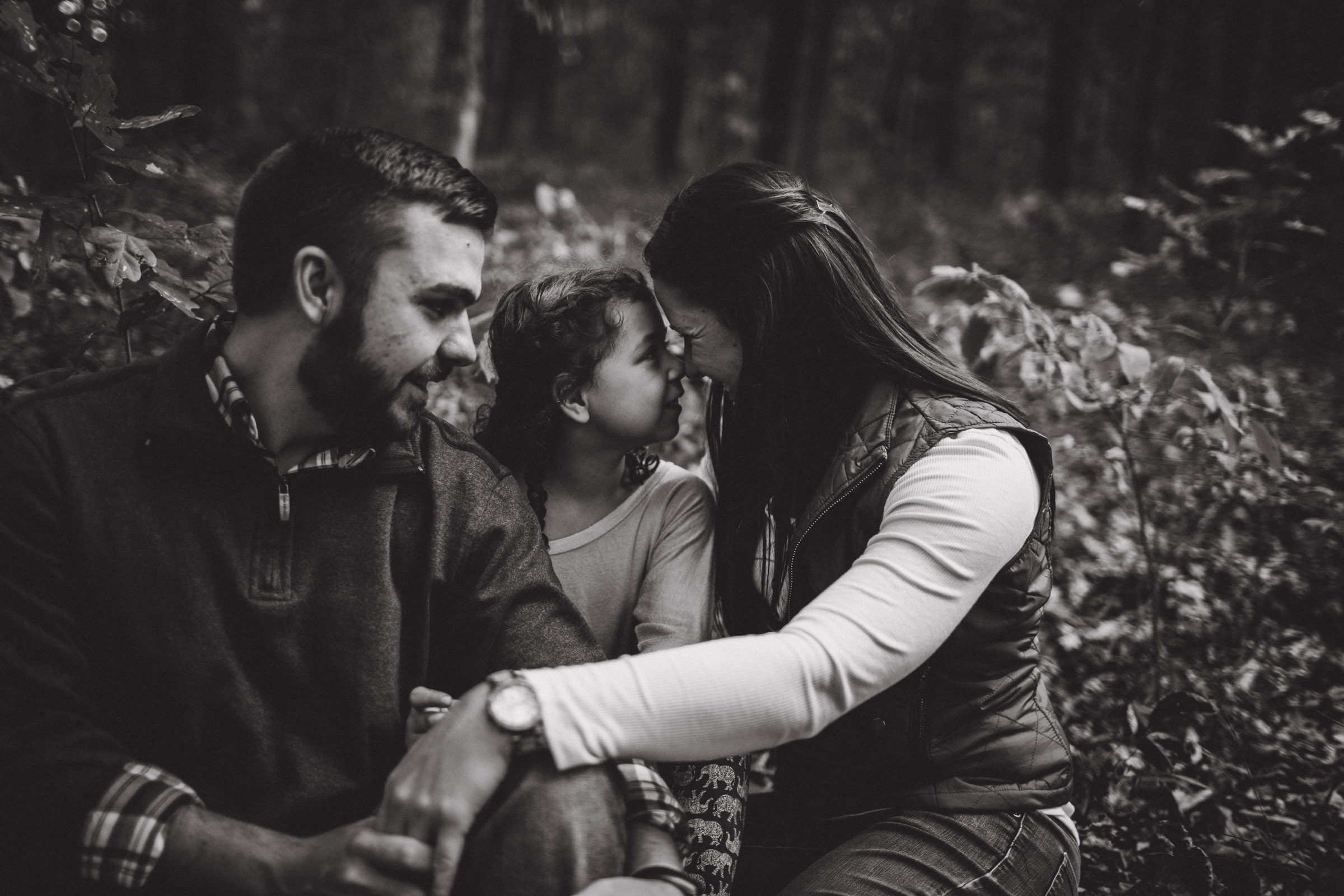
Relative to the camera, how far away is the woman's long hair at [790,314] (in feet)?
7.47

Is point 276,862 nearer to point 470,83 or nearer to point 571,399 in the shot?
point 571,399

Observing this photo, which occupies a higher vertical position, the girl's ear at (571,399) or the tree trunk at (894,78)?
the tree trunk at (894,78)

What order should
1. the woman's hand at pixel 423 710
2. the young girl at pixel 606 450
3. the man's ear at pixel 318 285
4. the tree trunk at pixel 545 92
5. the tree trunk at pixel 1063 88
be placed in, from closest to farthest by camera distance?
1. the woman's hand at pixel 423 710
2. the man's ear at pixel 318 285
3. the young girl at pixel 606 450
4. the tree trunk at pixel 1063 88
5. the tree trunk at pixel 545 92

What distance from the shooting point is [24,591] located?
74.1 inches

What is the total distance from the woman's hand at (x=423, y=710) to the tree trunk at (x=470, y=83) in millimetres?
8598

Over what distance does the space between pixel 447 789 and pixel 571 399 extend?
1.27 m

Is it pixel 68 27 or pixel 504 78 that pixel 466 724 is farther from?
pixel 504 78

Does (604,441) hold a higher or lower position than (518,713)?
higher

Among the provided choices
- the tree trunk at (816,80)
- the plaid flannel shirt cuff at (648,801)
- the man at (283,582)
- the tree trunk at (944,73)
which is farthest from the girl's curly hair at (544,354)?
the tree trunk at (944,73)

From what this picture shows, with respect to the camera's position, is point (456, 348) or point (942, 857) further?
point (456, 348)

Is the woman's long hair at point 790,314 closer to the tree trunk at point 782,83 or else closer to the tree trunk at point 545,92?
the tree trunk at point 782,83

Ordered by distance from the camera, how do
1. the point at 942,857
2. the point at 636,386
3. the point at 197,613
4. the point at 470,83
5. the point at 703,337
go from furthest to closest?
the point at 470,83, the point at 636,386, the point at 703,337, the point at 942,857, the point at 197,613

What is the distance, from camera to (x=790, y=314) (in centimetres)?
231

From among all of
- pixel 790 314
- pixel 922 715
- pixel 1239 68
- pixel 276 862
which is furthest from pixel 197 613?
pixel 1239 68
